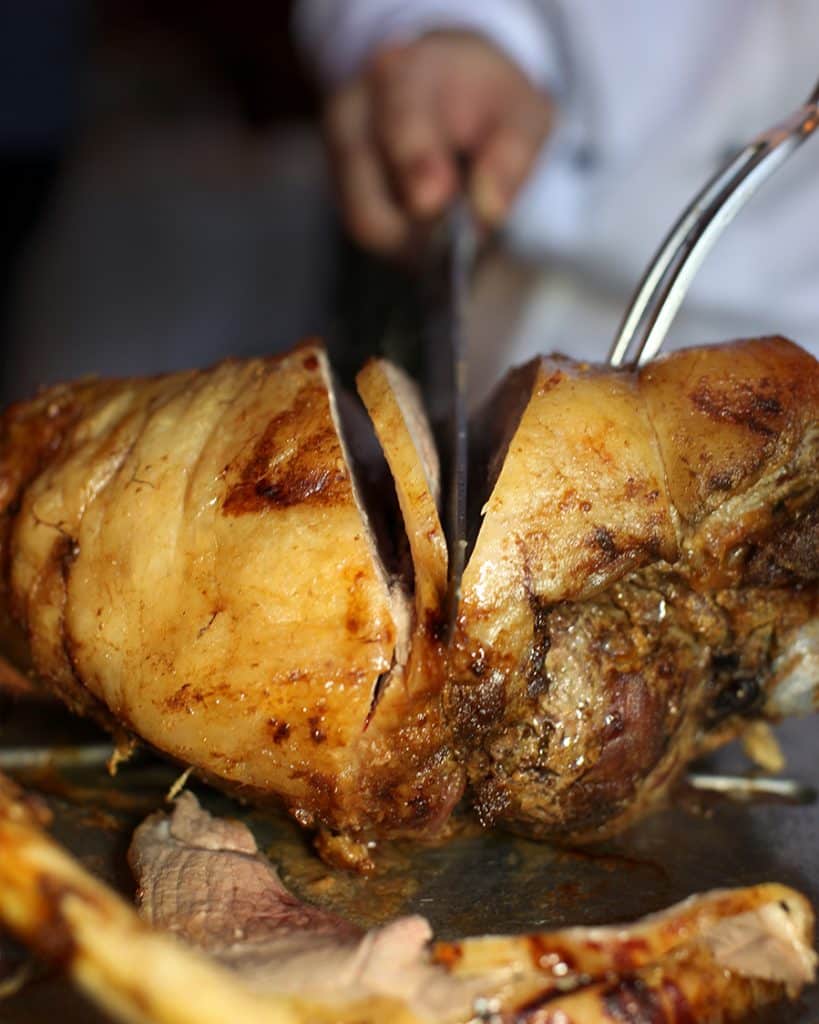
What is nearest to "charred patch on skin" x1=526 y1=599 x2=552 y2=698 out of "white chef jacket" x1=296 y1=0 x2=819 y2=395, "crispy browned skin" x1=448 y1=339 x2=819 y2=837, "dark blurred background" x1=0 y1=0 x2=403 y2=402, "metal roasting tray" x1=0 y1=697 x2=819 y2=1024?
"crispy browned skin" x1=448 y1=339 x2=819 y2=837

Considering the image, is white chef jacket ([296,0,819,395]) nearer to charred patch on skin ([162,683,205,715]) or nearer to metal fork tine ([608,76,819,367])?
metal fork tine ([608,76,819,367])

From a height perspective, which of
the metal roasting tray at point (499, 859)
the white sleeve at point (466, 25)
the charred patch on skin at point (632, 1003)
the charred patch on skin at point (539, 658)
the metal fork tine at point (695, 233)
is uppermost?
the white sleeve at point (466, 25)

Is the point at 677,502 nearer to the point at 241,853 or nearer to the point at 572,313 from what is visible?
the point at 241,853

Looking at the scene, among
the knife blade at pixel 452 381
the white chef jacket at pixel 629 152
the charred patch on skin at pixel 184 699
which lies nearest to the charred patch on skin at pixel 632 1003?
the knife blade at pixel 452 381

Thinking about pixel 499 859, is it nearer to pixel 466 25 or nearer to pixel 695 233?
pixel 695 233

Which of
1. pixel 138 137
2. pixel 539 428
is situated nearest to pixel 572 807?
pixel 539 428

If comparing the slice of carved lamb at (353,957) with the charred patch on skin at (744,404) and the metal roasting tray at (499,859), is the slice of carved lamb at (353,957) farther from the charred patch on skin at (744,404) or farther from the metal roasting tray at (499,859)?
the charred patch on skin at (744,404)
